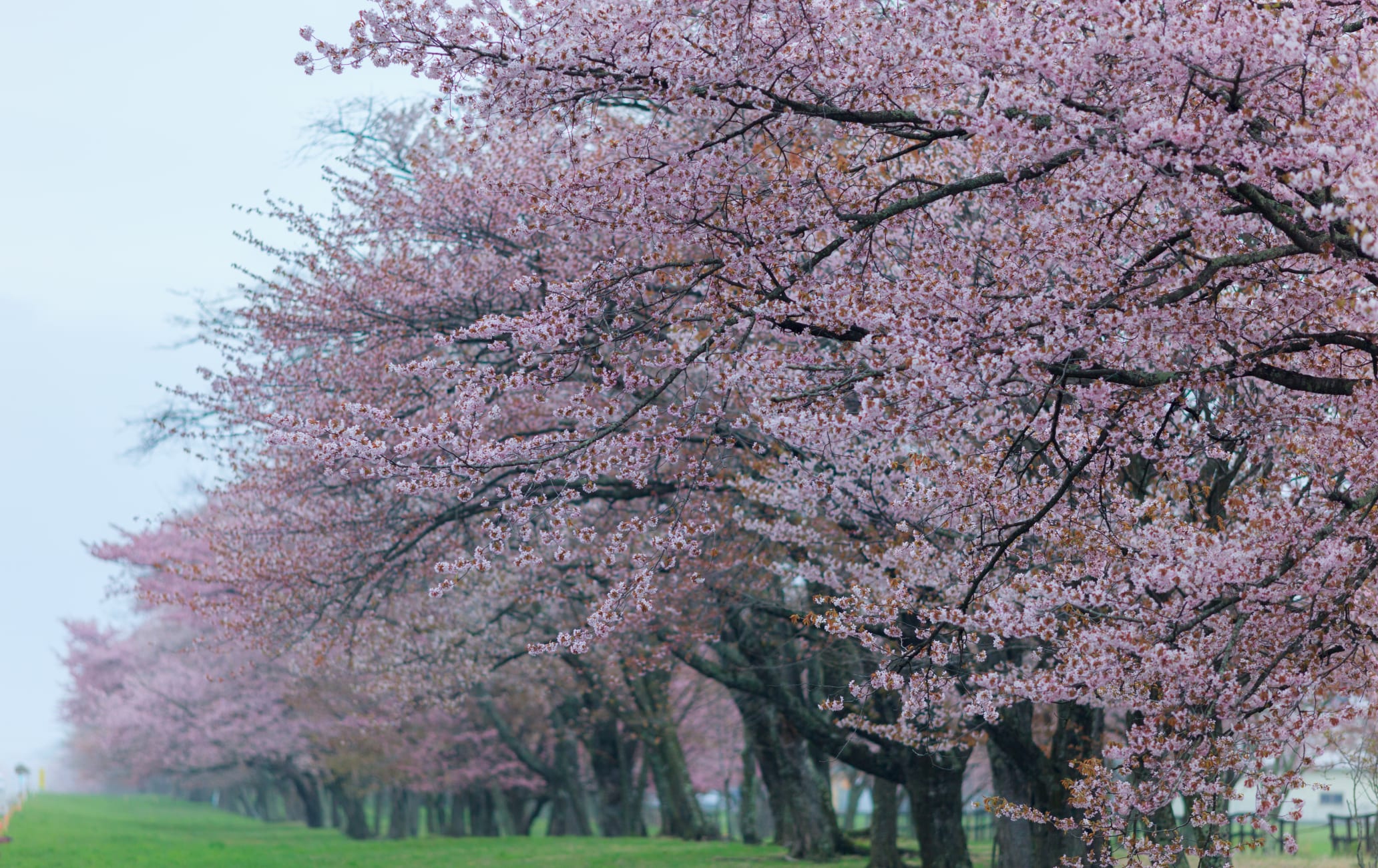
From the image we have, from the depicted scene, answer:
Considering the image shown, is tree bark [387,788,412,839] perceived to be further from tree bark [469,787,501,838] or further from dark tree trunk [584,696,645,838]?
dark tree trunk [584,696,645,838]

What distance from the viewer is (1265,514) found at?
25.2 feet

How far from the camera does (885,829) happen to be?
1925cm

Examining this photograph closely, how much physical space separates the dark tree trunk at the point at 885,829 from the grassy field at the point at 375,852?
65.6 inches

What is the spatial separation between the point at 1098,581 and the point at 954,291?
294 centimetres

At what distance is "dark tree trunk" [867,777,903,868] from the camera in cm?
1869

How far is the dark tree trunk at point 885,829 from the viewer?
1869 centimetres

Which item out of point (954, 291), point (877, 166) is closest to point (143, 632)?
point (877, 166)

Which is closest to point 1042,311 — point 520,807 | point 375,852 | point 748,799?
point 375,852

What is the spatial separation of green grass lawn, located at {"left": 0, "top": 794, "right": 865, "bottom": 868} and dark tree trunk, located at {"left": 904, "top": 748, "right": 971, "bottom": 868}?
5.14 m

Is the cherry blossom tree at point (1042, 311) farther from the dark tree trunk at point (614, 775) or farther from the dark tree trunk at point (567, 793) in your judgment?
the dark tree trunk at point (567, 793)

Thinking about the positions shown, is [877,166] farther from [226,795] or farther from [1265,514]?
[226,795]

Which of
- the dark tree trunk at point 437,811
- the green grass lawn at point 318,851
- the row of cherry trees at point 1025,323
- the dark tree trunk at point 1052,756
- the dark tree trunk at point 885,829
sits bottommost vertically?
the dark tree trunk at point 437,811

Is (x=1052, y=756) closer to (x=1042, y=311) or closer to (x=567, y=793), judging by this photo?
(x=1042, y=311)

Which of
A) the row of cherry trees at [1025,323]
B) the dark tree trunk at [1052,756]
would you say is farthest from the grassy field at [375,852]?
the row of cherry trees at [1025,323]
